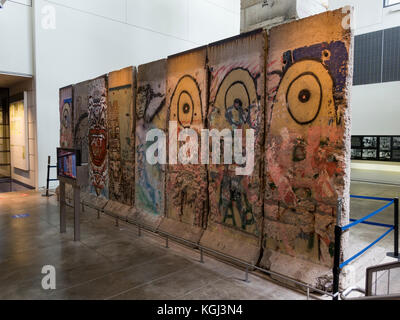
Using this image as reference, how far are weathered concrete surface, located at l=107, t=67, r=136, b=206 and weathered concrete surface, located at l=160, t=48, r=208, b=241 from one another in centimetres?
145

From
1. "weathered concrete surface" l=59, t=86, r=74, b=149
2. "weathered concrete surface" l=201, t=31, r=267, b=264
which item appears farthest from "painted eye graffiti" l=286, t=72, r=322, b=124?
"weathered concrete surface" l=59, t=86, r=74, b=149

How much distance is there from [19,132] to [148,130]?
337 inches

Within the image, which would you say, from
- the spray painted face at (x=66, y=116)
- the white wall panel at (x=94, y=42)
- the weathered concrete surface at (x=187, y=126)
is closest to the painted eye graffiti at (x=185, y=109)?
the weathered concrete surface at (x=187, y=126)

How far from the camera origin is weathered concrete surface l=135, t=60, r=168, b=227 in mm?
6684

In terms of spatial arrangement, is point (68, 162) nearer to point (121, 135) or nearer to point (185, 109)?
point (121, 135)

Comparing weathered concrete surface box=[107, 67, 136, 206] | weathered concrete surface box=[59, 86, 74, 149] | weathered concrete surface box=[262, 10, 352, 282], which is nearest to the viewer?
weathered concrete surface box=[262, 10, 352, 282]

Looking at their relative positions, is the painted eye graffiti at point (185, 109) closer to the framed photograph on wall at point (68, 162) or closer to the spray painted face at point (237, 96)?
the spray painted face at point (237, 96)

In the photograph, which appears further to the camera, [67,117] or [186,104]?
[67,117]

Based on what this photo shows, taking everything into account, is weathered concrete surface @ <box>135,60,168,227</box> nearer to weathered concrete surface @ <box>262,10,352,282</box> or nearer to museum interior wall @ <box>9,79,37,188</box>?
weathered concrete surface @ <box>262,10,352,282</box>

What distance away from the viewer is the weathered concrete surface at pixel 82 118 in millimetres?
9383

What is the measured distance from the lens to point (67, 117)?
10.5m

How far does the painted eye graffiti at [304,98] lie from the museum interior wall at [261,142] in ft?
0.04

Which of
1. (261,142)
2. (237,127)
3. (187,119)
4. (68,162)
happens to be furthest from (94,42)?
(261,142)
